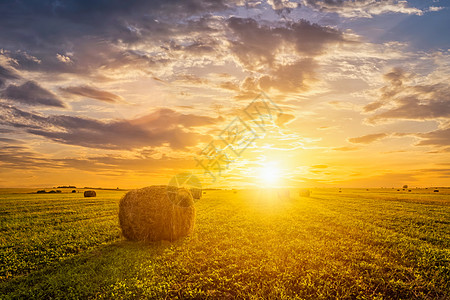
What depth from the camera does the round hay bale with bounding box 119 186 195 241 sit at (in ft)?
46.1

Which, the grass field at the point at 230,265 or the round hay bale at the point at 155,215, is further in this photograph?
the round hay bale at the point at 155,215

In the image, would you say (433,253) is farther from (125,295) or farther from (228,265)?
(125,295)

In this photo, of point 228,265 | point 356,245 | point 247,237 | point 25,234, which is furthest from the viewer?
point 25,234

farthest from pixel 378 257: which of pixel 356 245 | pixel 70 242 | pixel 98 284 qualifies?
pixel 70 242

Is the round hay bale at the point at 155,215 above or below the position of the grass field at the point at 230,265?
above

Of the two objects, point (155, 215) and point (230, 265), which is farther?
point (155, 215)

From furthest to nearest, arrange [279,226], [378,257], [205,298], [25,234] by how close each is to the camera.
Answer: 1. [279,226]
2. [25,234]
3. [378,257]
4. [205,298]

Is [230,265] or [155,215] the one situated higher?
[155,215]

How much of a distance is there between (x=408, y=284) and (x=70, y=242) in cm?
1416

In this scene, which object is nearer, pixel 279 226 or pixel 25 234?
pixel 25 234

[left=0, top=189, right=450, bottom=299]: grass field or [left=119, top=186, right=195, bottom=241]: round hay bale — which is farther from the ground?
[left=119, top=186, right=195, bottom=241]: round hay bale

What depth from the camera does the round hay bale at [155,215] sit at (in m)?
14.0

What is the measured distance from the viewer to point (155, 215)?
1413cm

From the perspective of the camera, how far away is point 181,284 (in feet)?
27.0
